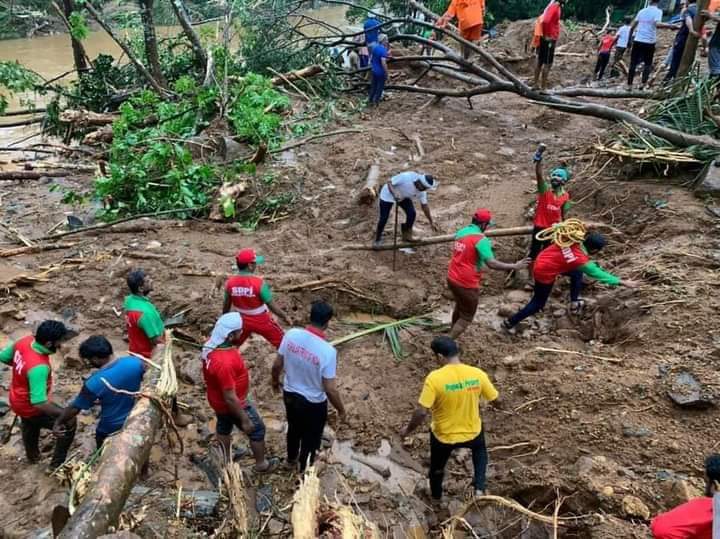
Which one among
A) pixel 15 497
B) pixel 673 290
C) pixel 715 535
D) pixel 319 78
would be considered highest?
pixel 319 78

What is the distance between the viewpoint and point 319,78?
11977mm

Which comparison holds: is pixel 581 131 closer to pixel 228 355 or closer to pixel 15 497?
pixel 228 355

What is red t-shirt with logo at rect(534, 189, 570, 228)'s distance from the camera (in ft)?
19.2

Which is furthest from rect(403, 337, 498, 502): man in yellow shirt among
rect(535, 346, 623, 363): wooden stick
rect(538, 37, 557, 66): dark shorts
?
rect(538, 37, 557, 66): dark shorts

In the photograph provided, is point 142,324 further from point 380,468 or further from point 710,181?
point 710,181

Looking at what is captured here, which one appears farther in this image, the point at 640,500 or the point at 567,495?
the point at 567,495

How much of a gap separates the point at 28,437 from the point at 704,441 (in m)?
4.68

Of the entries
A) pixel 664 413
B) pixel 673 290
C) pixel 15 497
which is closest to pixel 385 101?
pixel 673 290

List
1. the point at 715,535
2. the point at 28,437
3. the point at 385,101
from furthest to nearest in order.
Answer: the point at 385,101 → the point at 28,437 → the point at 715,535

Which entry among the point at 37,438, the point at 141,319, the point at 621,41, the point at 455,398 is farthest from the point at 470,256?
the point at 621,41

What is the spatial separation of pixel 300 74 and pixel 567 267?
27.6 ft

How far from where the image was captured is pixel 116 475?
2.85 meters

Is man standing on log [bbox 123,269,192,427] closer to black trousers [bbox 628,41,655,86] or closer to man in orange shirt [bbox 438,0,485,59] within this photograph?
man in orange shirt [bbox 438,0,485,59]

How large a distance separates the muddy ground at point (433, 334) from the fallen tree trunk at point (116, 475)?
0.89ft
